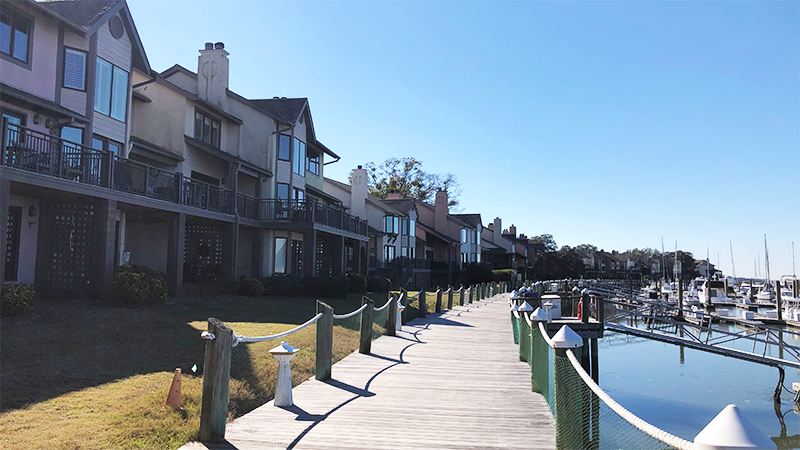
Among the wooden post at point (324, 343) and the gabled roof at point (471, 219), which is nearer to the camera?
the wooden post at point (324, 343)

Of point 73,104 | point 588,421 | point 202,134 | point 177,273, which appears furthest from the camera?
point 202,134

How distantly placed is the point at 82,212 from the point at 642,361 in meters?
27.2

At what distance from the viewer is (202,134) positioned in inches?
1119

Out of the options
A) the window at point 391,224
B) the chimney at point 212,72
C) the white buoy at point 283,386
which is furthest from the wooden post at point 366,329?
the window at point 391,224

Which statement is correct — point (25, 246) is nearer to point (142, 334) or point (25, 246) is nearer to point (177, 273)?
point (177, 273)

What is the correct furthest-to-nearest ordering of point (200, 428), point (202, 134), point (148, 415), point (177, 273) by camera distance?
point (202, 134), point (177, 273), point (148, 415), point (200, 428)

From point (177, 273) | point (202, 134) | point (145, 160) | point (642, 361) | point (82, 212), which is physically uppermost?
point (202, 134)

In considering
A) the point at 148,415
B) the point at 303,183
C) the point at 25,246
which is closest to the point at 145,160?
the point at 25,246

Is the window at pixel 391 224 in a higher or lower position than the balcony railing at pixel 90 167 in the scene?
higher

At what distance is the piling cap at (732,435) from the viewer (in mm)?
2854

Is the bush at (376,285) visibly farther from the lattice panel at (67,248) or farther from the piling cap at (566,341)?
the piling cap at (566,341)

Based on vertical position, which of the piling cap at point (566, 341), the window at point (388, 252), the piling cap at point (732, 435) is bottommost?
the piling cap at point (732, 435)

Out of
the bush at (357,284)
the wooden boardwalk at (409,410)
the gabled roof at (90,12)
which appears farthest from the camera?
the bush at (357,284)

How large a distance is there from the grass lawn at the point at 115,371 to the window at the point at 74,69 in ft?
24.3
